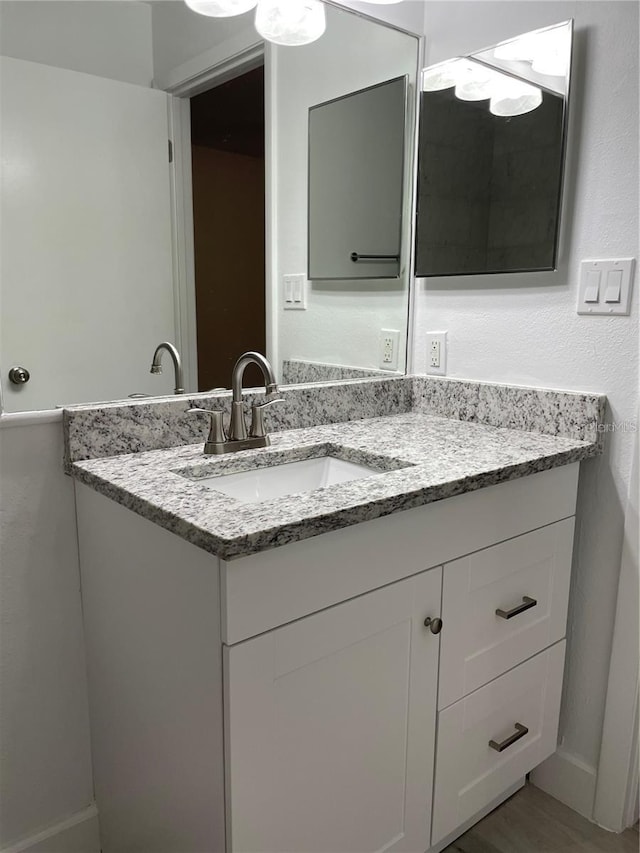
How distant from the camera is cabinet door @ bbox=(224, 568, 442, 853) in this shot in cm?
97

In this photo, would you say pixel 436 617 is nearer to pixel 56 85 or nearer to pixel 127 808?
pixel 127 808

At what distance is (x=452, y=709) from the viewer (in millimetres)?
1282

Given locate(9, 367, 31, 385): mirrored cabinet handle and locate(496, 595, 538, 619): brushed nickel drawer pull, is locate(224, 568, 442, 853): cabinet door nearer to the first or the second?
locate(496, 595, 538, 619): brushed nickel drawer pull

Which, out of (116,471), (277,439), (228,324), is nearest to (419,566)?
(277,439)

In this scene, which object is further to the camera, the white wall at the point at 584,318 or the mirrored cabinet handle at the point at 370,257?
the mirrored cabinet handle at the point at 370,257

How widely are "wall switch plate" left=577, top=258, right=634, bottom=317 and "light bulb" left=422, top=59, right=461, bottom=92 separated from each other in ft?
1.91

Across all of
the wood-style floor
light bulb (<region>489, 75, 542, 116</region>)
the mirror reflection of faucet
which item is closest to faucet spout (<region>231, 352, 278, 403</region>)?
the mirror reflection of faucet

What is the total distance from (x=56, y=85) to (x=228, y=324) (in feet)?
1.76

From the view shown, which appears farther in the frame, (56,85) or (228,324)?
(228,324)

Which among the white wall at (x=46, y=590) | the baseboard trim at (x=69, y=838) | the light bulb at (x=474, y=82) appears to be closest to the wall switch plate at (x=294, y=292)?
the white wall at (x=46, y=590)

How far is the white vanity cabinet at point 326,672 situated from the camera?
0.97 metres

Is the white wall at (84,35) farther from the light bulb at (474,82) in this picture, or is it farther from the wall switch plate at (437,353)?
the wall switch plate at (437,353)

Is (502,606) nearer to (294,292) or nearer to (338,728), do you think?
(338,728)

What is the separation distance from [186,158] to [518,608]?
113 cm
